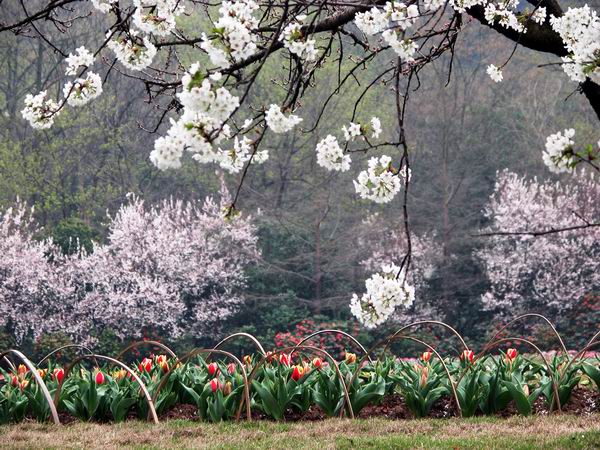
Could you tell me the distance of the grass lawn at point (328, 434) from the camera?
5441mm

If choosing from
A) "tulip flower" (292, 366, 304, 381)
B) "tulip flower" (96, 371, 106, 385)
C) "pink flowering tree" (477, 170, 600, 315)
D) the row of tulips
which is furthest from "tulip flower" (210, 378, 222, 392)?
"pink flowering tree" (477, 170, 600, 315)

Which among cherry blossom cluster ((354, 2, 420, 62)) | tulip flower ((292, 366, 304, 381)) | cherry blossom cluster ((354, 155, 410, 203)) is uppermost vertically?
cherry blossom cluster ((354, 2, 420, 62))

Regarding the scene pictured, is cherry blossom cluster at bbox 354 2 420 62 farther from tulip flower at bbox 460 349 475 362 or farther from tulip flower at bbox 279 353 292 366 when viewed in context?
tulip flower at bbox 460 349 475 362

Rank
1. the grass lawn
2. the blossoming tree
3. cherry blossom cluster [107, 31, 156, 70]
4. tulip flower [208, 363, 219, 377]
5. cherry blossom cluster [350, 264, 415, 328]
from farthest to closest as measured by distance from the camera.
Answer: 1. tulip flower [208, 363, 219, 377]
2. the grass lawn
3. cherry blossom cluster [107, 31, 156, 70]
4. cherry blossom cluster [350, 264, 415, 328]
5. the blossoming tree

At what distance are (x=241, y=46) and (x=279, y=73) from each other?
52.0ft

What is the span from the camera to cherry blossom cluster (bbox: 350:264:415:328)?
3.77m

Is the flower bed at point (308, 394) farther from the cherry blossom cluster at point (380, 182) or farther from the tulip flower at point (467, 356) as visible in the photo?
the cherry blossom cluster at point (380, 182)

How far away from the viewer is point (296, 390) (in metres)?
6.44

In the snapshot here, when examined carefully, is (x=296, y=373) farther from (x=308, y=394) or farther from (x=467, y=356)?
(x=467, y=356)

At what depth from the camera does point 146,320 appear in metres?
15.4

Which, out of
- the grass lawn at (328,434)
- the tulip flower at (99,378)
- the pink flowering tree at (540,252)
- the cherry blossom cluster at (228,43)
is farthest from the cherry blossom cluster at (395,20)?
the pink flowering tree at (540,252)

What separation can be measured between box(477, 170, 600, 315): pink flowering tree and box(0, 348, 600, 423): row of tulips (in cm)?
886

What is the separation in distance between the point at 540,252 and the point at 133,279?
24.3 ft

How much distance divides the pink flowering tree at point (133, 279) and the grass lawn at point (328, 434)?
8701 mm
